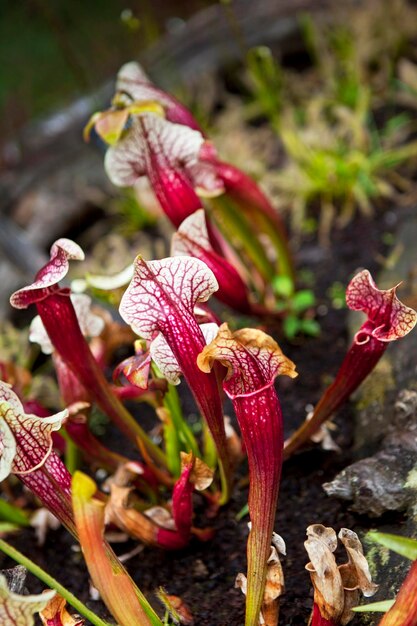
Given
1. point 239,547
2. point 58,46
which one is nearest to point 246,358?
point 239,547

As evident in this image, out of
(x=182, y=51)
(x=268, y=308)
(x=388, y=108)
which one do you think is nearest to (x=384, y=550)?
(x=268, y=308)

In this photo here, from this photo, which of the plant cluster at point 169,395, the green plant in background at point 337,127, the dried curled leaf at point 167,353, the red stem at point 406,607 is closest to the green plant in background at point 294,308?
the plant cluster at point 169,395

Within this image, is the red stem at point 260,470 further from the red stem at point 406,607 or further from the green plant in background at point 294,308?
the green plant in background at point 294,308

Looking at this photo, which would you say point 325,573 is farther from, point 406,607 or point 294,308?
point 294,308

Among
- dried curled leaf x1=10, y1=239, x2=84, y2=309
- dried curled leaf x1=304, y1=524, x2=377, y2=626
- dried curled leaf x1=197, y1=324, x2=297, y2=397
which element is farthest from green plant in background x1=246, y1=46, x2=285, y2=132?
dried curled leaf x1=304, y1=524, x2=377, y2=626

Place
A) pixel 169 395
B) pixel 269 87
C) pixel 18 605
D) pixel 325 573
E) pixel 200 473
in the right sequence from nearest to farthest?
pixel 18 605 < pixel 325 573 < pixel 200 473 < pixel 169 395 < pixel 269 87

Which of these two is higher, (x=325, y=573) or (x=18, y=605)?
(x=18, y=605)

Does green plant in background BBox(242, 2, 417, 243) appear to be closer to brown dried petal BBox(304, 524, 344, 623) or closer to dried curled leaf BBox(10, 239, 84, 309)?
dried curled leaf BBox(10, 239, 84, 309)
